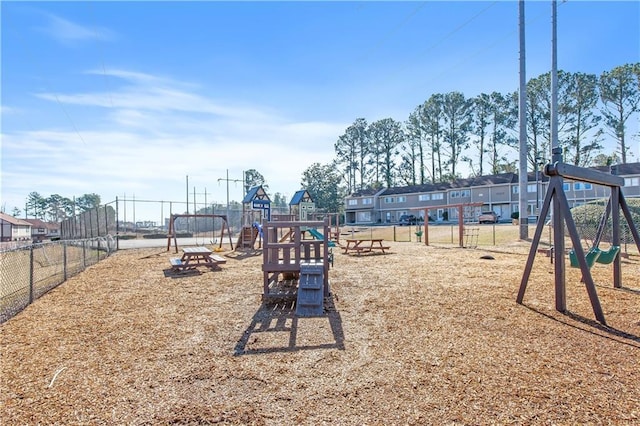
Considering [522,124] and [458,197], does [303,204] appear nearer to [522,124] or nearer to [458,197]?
[522,124]

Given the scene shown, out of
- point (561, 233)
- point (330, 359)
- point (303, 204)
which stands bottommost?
point (330, 359)

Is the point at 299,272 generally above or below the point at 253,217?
below

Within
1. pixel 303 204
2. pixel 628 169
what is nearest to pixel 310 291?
pixel 303 204

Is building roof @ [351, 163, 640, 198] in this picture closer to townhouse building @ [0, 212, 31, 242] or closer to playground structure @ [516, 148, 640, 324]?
playground structure @ [516, 148, 640, 324]

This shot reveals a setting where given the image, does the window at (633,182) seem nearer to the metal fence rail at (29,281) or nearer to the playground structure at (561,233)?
the playground structure at (561,233)

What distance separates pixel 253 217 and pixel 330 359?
54.4ft

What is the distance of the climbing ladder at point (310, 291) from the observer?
5871 mm

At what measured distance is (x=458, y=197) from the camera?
4844cm

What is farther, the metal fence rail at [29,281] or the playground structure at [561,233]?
the metal fence rail at [29,281]

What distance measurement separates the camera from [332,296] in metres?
7.10

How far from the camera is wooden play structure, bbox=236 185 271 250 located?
1733 cm

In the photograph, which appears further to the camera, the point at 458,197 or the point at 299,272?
the point at 458,197

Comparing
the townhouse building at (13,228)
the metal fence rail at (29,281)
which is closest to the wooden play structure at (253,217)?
the metal fence rail at (29,281)

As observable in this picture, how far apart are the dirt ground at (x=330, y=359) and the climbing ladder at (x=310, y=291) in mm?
218
